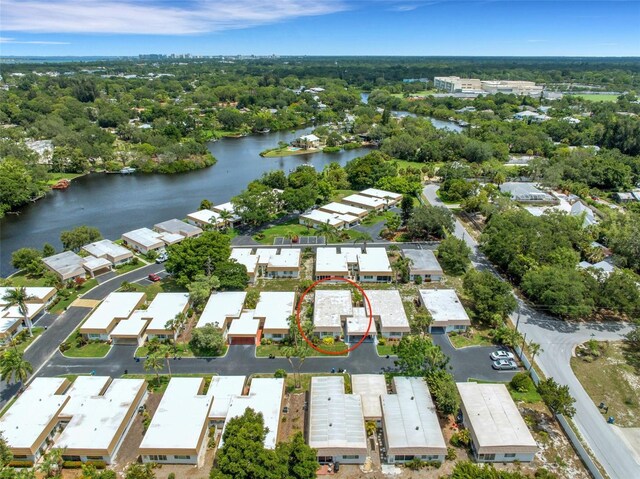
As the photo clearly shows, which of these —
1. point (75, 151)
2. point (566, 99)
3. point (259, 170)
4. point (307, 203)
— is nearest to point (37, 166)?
point (75, 151)

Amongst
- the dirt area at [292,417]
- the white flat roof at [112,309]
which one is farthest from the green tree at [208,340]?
the white flat roof at [112,309]

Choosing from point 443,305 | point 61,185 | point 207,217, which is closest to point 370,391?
point 443,305

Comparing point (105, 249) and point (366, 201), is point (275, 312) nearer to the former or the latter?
point (105, 249)

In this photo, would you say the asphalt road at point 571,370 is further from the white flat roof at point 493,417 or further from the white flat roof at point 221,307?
the white flat roof at point 221,307

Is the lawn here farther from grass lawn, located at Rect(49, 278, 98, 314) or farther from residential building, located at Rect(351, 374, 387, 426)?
residential building, located at Rect(351, 374, 387, 426)

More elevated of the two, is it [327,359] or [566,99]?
[566,99]

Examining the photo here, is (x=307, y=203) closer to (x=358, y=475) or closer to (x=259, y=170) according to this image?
(x=259, y=170)
